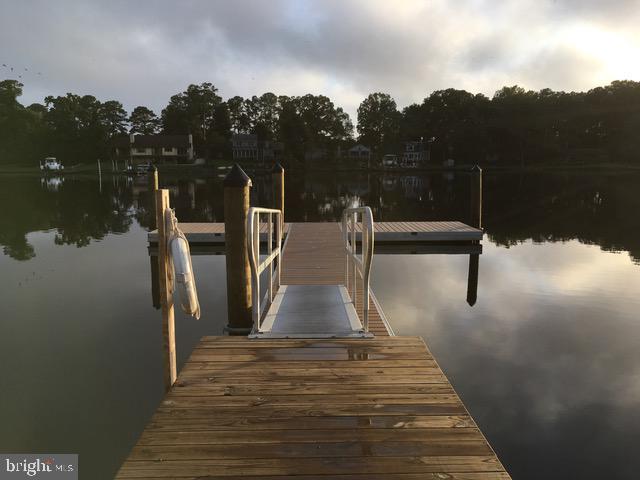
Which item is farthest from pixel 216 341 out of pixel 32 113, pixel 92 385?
pixel 32 113

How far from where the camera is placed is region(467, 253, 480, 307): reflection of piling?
1126cm

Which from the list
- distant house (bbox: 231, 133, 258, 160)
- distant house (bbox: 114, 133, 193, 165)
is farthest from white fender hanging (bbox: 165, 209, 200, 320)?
distant house (bbox: 231, 133, 258, 160)

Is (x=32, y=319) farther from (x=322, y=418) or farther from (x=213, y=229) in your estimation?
(x=322, y=418)

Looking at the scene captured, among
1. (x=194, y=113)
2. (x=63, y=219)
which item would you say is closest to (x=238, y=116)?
(x=194, y=113)

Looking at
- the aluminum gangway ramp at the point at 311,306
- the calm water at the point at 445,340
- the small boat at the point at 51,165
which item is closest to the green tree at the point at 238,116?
the small boat at the point at 51,165

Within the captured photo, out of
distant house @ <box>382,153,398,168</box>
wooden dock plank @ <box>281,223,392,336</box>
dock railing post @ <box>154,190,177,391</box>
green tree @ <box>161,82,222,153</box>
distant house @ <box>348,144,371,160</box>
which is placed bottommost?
wooden dock plank @ <box>281,223,392,336</box>

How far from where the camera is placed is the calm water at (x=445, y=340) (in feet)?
17.4

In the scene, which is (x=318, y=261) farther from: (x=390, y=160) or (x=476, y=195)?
(x=390, y=160)

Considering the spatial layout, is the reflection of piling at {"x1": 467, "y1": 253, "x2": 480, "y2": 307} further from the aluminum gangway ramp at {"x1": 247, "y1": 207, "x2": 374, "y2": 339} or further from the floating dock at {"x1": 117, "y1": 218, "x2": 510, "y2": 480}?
the floating dock at {"x1": 117, "y1": 218, "x2": 510, "y2": 480}

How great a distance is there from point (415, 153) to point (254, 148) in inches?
1515

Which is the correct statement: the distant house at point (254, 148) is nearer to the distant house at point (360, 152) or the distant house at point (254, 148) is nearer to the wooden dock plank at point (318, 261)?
the distant house at point (360, 152)

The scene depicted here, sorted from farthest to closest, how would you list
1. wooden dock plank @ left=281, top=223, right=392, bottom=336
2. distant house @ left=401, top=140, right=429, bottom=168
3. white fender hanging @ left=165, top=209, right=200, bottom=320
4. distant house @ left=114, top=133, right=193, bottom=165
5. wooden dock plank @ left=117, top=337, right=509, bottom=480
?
distant house @ left=401, top=140, right=429, bottom=168
distant house @ left=114, top=133, right=193, bottom=165
wooden dock plank @ left=281, top=223, right=392, bottom=336
white fender hanging @ left=165, top=209, right=200, bottom=320
wooden dock plank @ left=117, top=337, right=509, bottom=480

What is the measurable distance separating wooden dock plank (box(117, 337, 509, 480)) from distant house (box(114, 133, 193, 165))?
84.6m

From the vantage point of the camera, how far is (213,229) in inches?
634
